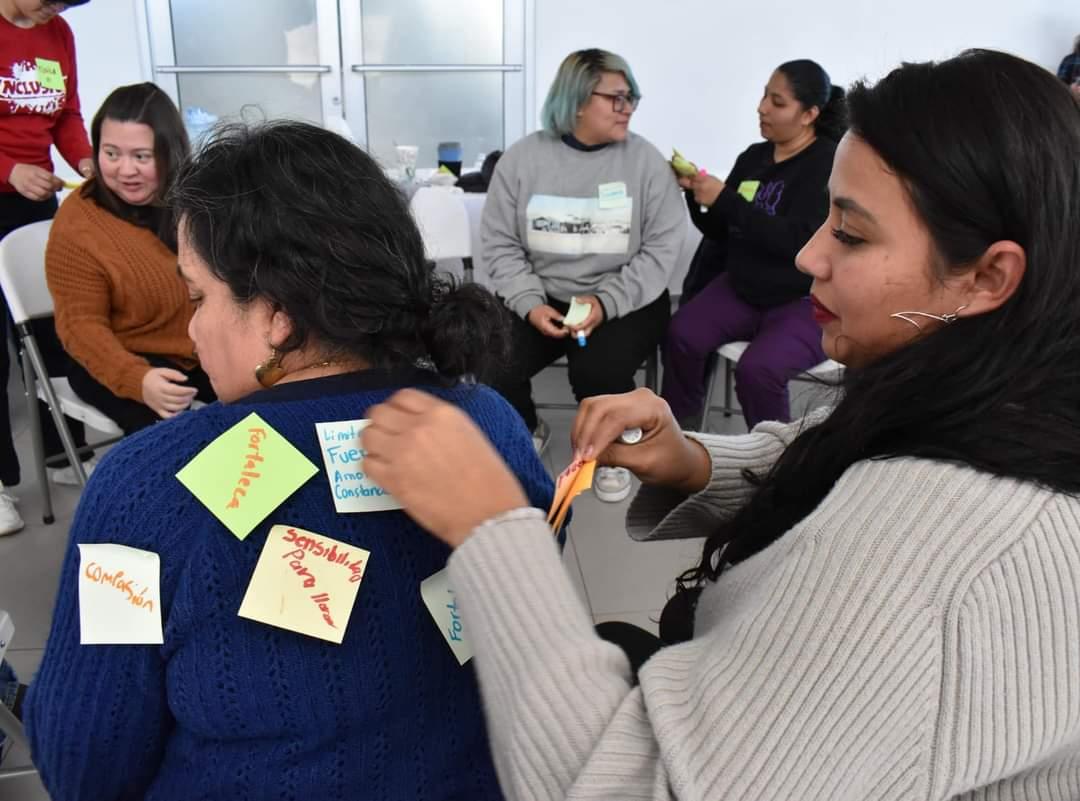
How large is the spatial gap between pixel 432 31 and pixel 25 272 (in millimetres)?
3285

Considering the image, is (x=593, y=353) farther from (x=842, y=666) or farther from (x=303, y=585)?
(x=842, y=666)

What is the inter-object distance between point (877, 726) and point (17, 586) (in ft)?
6.94

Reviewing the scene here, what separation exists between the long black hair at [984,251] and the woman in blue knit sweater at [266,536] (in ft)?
1.38

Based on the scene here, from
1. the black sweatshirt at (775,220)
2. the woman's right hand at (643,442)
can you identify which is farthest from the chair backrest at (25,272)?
the black sweatshirt at (775,220)

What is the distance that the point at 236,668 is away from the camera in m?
0.73

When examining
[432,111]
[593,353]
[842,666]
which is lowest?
[593,353]

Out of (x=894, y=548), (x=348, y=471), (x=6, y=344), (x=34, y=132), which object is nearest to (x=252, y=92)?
(x=34, y=132)

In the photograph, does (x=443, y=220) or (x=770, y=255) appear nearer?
(x=770, y=255)

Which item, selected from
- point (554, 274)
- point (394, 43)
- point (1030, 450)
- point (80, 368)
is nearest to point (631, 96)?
point (554, 274)

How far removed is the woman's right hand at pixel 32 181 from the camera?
2.21 metres

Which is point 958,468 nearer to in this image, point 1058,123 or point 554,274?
point 1058,123

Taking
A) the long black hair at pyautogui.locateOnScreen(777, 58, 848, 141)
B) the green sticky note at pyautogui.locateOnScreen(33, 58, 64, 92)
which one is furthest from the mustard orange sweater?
the long black hair at pyautogui.locateOnScreen(777, 58, 848, 141)

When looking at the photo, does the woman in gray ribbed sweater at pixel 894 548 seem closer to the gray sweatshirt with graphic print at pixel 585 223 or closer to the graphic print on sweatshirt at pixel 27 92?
the gray sweatshirt with graphic print at pixel 585 223

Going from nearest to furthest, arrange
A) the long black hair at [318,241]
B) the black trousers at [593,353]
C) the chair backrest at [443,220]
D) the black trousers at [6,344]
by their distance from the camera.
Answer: the long black hair at [318,241] < the black trousers at [6,344] < the black trousers at [593,353] < the chair backrest at [443,220]
